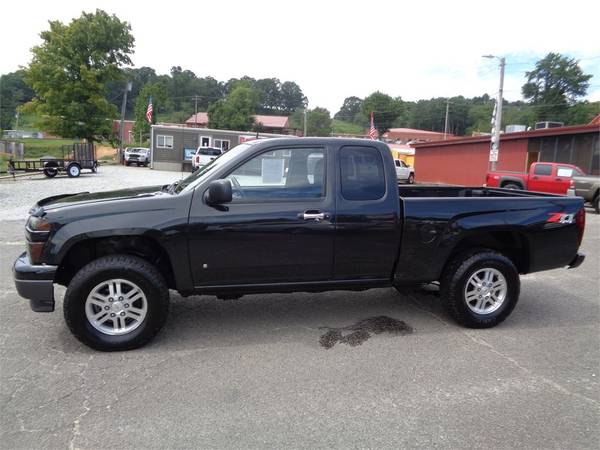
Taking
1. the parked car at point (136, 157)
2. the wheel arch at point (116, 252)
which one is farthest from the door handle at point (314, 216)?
the parked car at point (136, 157)

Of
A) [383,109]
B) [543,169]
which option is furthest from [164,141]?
[383,109]

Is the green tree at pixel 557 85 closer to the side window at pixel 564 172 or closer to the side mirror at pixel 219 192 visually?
the side window at pixel 564 172

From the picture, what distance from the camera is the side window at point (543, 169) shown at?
1781cm

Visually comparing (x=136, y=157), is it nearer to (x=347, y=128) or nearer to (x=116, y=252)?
(x=116, y=252)

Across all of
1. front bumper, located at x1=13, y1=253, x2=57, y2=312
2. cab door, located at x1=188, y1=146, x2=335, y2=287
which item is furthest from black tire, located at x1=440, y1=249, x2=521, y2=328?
front bumper, located at x1=13, y1=253, x2=57, y2=312

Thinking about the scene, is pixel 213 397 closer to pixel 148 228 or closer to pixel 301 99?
pixel 148 228

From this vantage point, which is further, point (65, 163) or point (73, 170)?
point (73, 170)

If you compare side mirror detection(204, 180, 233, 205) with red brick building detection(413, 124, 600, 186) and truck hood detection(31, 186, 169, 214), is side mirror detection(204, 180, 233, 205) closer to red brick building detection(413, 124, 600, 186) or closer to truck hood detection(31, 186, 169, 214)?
truck hood detection(31, 186, 169, 214)

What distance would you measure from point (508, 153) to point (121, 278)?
28.4 m

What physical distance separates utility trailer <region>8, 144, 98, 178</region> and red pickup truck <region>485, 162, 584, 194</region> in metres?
21.0

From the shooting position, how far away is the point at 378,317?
483 centimetres

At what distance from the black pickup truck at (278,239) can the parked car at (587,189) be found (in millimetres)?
13572

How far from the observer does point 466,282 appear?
451 centimetres

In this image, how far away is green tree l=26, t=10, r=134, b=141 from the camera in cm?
3434
